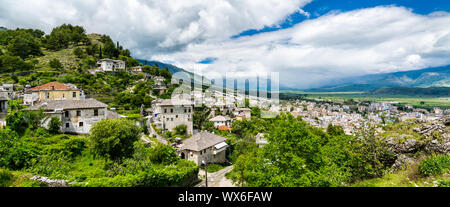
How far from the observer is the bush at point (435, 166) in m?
7.29

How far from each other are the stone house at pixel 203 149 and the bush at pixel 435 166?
65.6 feet

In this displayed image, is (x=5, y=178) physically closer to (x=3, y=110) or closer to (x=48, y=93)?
(x=3, y=110)

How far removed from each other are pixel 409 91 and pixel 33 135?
199712 millimetres

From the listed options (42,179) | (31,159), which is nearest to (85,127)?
(31,159)

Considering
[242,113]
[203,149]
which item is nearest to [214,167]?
[203,149]

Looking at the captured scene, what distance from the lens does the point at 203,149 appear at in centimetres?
2464

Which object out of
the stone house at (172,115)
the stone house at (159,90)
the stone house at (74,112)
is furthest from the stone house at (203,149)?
the stone house at (159,90)

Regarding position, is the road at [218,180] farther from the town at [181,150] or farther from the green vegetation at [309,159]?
the green vegetation at [309,159]

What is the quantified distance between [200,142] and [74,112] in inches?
617

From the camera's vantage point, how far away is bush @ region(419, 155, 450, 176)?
287 inches

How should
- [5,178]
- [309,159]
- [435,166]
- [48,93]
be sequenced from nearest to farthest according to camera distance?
1. [435,166]
2. [5,178]
3. [309,159]
4. [48,93]
